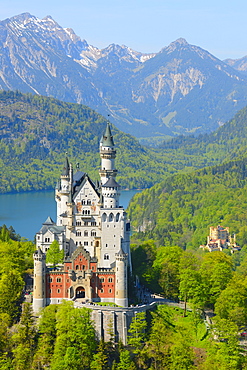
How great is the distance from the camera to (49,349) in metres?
98.0

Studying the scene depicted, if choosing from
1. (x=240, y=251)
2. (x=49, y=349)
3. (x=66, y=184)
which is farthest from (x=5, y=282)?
(x=240, y=251)

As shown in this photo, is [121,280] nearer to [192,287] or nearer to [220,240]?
[192,287]

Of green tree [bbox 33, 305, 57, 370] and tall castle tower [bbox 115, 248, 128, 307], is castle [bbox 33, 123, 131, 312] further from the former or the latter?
green tree [bbox 33, 305, 57, 370]

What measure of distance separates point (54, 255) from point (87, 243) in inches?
237

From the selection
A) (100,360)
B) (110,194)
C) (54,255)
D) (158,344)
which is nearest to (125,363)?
(100,360)

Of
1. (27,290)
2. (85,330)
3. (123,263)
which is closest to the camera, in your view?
(85,330)

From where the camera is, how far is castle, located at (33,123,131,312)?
343 ft

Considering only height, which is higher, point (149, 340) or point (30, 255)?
point (30, 255)

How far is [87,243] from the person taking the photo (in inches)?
4523

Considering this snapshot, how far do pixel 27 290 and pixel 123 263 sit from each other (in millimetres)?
16801

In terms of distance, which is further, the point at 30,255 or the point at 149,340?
the point at 30,255

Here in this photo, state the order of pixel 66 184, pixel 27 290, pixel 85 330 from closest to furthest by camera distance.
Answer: pixel 85 330, pixel 27 290, pixel 66 184

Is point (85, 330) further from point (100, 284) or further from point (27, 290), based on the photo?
point (27, 290)

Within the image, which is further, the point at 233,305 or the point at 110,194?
the point at 110,194
